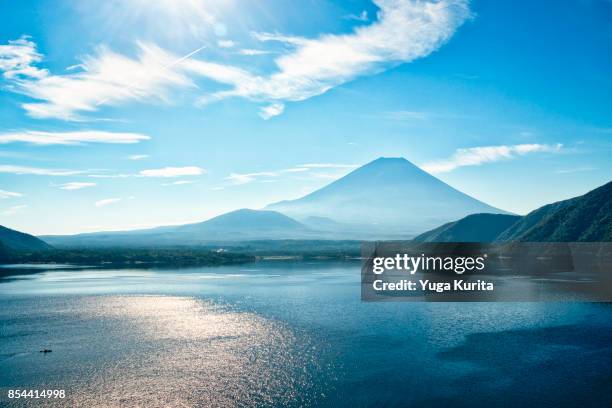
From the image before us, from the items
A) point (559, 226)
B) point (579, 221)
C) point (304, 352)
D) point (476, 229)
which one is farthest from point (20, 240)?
point (579, 221)

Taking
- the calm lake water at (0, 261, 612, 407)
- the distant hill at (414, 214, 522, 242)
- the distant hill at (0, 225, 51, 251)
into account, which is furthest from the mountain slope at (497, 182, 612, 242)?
the distant hill at (0, 225, 51, 251)

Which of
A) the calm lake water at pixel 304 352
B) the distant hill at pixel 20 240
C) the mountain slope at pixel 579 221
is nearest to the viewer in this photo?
the calm lake water at pixel 304 352

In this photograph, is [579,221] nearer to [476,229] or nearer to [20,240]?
[476,229]

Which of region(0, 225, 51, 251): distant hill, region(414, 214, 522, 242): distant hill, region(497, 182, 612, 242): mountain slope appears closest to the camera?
region(497, 182, 612, 242): mountain slope

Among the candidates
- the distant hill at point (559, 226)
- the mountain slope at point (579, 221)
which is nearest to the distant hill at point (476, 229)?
the distant hill at point (559, 226)

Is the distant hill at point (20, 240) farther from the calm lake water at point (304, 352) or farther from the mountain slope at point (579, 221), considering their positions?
the mountain slope at point (579, 221)

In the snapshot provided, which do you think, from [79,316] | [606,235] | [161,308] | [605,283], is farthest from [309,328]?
[606,235]

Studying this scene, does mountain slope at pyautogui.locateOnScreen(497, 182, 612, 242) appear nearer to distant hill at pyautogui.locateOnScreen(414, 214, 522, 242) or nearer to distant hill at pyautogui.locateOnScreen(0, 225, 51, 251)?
distant hill at pyautogui.locateOnScreen(414, 214, 522, 242)
